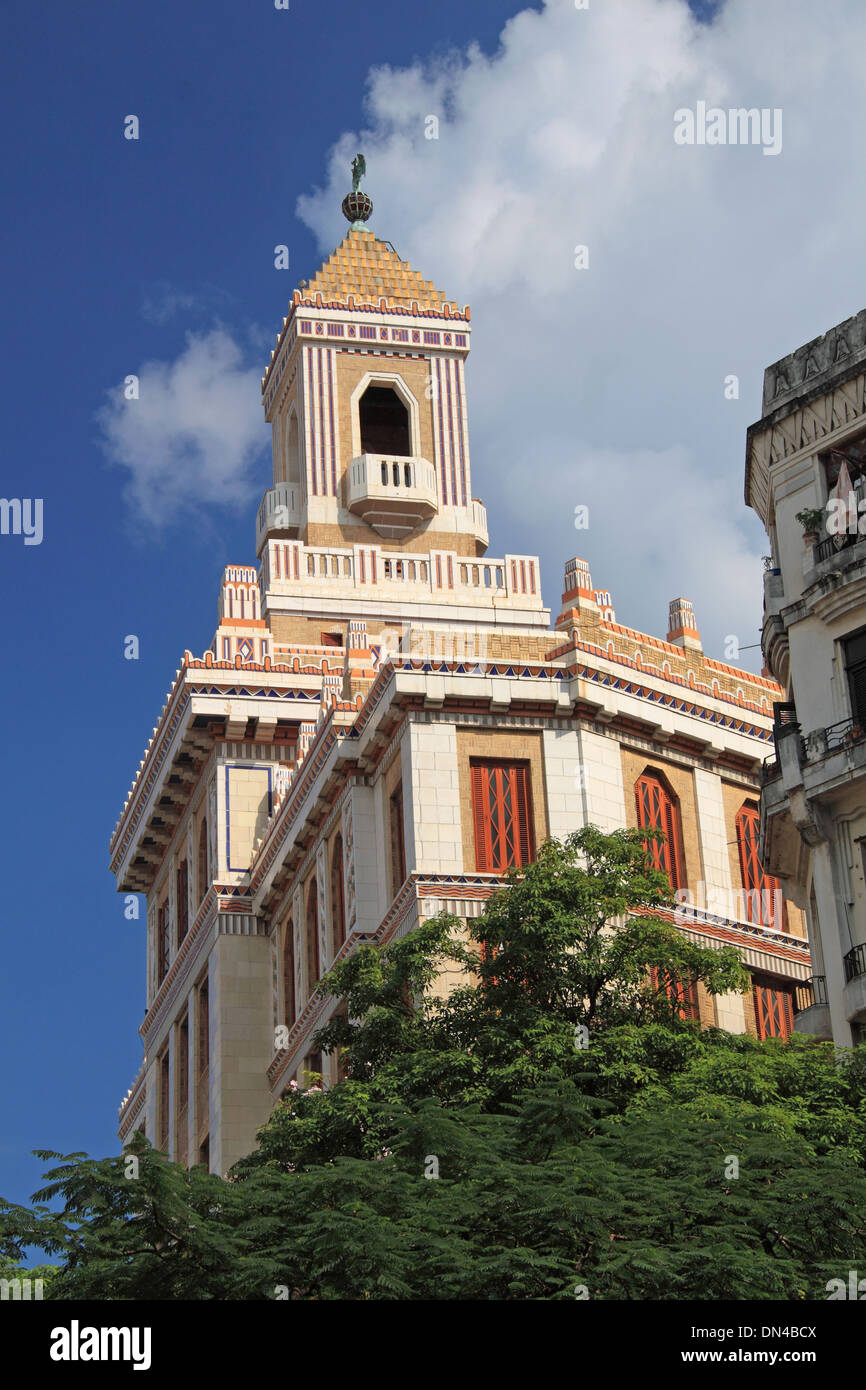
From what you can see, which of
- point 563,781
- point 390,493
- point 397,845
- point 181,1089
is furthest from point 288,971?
point 390,493

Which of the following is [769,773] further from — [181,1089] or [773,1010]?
[181,1089]

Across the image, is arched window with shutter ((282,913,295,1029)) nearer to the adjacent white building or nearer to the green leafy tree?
the green leafy tree

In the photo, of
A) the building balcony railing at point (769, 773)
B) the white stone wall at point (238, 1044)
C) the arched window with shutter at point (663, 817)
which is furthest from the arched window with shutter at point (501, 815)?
the white stone wall at point (238, 1044)

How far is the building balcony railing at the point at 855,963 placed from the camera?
43.0 metres

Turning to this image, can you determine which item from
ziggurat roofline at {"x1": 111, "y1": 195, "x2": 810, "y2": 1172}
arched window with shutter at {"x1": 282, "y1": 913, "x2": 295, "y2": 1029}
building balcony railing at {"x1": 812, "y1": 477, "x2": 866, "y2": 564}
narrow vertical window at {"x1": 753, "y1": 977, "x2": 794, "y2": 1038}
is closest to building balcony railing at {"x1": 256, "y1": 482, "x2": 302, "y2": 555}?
ziggurat roofline at {"x1": 111, "y1": 195, "x2": 810, "y2": 1172}

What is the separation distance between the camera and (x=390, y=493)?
74.4 metres

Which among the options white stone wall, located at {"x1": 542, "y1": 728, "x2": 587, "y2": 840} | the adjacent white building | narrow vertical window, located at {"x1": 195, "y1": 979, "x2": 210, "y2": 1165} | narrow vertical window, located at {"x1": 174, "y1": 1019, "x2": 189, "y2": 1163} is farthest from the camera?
narrow vertical window, located at {"x1": 174, "y1": 1019, "x2": 189, "y2": 1163}

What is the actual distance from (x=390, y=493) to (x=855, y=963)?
34027 mm

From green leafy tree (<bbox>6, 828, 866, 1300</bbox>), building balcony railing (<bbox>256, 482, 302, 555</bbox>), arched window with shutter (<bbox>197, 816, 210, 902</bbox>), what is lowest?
green leafy tree (<bbox>6, 828, 866, 1300</bbox>)

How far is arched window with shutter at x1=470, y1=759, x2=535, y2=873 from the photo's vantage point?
5169 centimetres

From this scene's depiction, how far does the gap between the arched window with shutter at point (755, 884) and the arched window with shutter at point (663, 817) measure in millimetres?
1773

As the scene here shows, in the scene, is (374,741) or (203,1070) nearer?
(374,741)

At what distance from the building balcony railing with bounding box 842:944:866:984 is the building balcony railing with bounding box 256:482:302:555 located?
3466 cm
